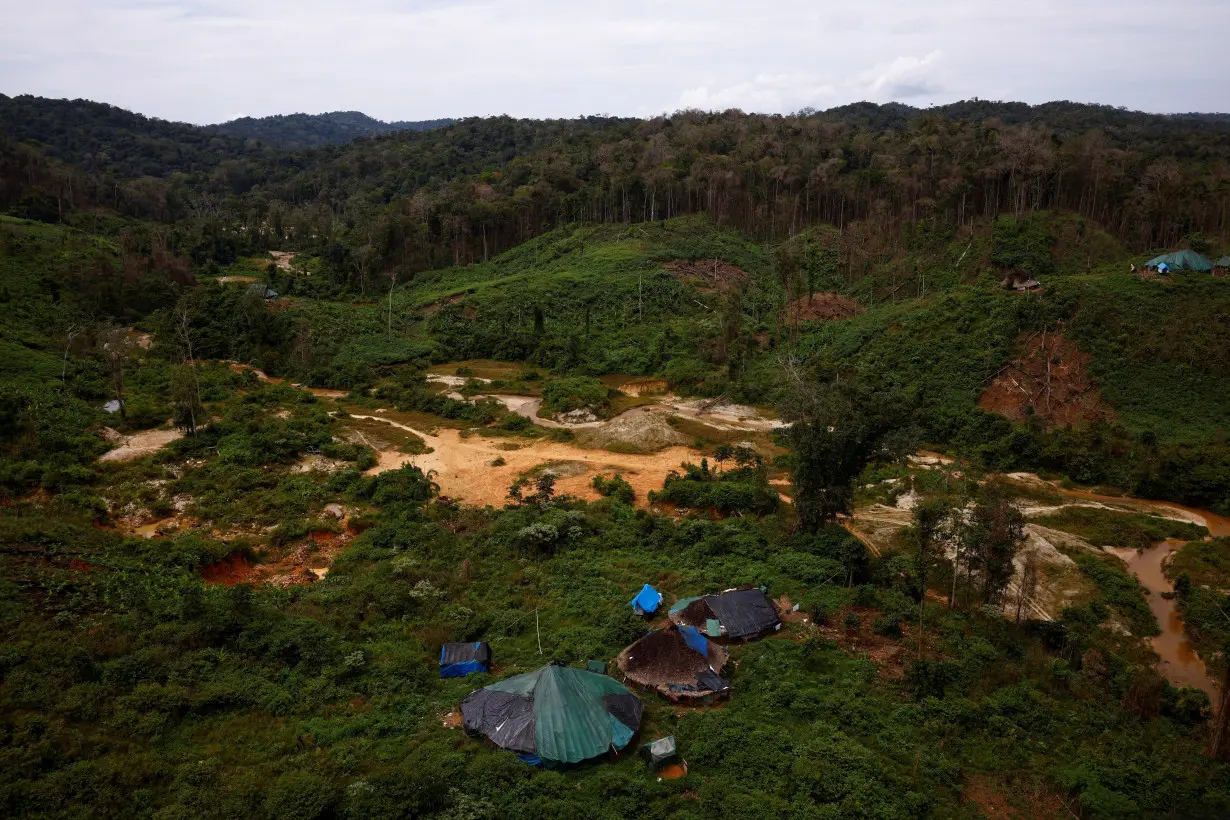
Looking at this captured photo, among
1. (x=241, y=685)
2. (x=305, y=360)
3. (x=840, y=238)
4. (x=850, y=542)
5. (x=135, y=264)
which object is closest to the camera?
(x=241, y=685)

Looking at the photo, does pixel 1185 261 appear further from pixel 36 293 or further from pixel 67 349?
pixel 36 293

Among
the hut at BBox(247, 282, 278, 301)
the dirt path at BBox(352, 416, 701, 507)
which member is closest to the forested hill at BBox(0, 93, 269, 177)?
the hut at BBox(247, 282, 278, 301)

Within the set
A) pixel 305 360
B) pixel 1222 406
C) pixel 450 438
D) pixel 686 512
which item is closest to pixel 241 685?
pixel 686 512

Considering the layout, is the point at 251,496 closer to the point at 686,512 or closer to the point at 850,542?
the point at 686,512

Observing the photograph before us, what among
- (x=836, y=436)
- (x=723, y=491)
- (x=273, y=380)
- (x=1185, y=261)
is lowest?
(x=273, y=380)

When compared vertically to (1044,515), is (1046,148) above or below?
above

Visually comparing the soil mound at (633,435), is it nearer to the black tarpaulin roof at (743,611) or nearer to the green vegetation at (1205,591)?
the black tarpaulin roof at (743,611)

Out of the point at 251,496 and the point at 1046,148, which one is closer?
the point at 251,496

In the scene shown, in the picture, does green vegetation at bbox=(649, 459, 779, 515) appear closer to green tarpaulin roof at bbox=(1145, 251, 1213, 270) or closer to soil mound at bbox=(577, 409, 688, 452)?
soil mound at bbox=(577, 409, 688, 452)

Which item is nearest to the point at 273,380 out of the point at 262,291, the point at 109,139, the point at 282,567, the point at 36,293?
the point at 262,291
